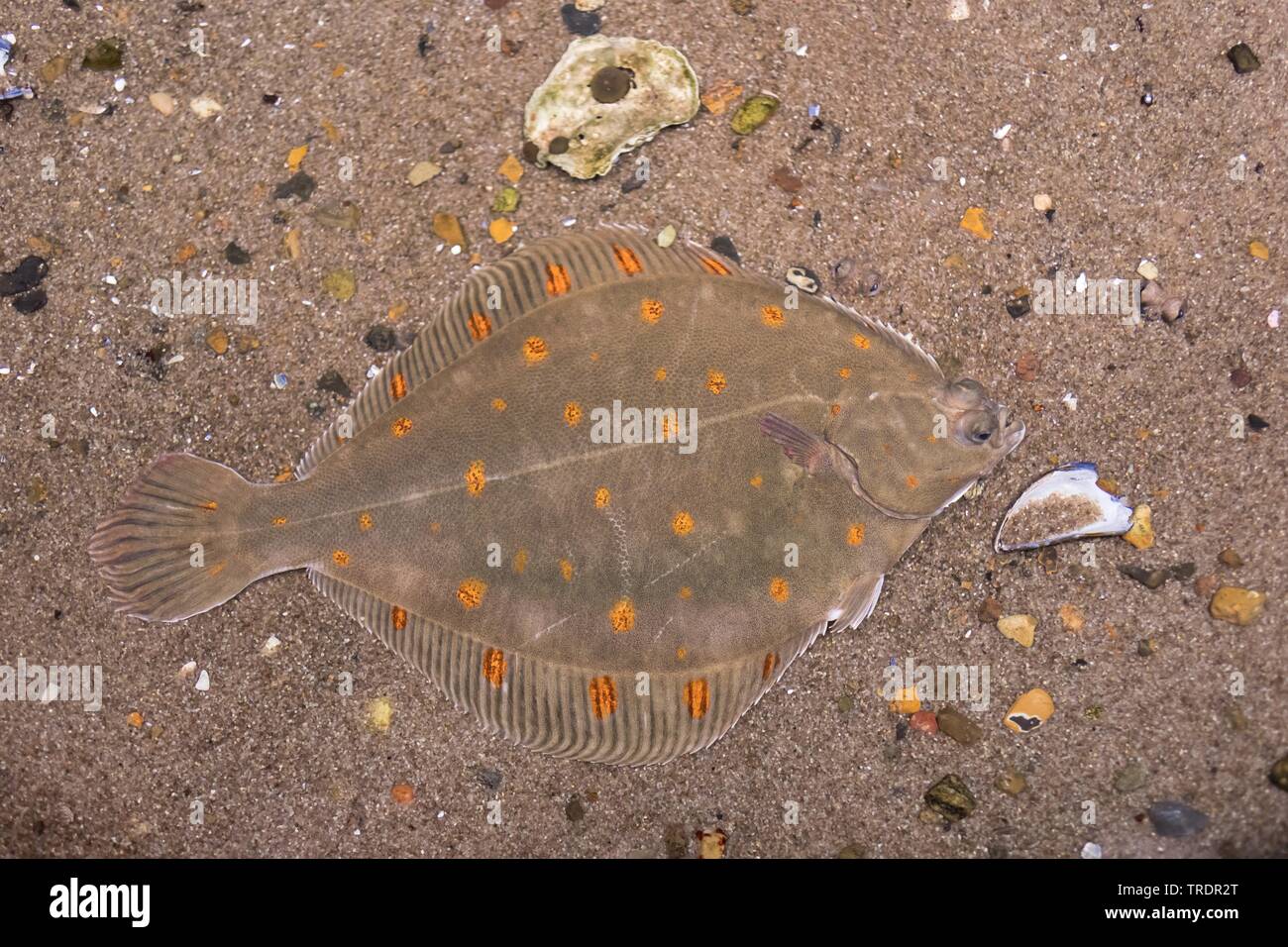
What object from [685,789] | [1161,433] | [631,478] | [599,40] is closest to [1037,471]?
[1161,433]

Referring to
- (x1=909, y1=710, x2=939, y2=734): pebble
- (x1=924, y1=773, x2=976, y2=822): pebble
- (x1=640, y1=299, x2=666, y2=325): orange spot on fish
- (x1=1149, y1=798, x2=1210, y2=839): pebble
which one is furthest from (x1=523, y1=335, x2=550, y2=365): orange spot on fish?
(x1=1149, y1=798, x2=1210, y2=839): pebble

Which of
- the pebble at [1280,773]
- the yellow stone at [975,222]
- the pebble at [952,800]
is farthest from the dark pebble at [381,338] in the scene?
the pebble at [1280,773]

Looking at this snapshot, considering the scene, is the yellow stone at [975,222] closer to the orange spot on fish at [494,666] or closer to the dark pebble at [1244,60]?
the dark pebble at [1244,60]

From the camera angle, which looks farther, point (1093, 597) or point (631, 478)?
point (1093, 597)

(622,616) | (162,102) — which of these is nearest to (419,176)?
(162,102)
